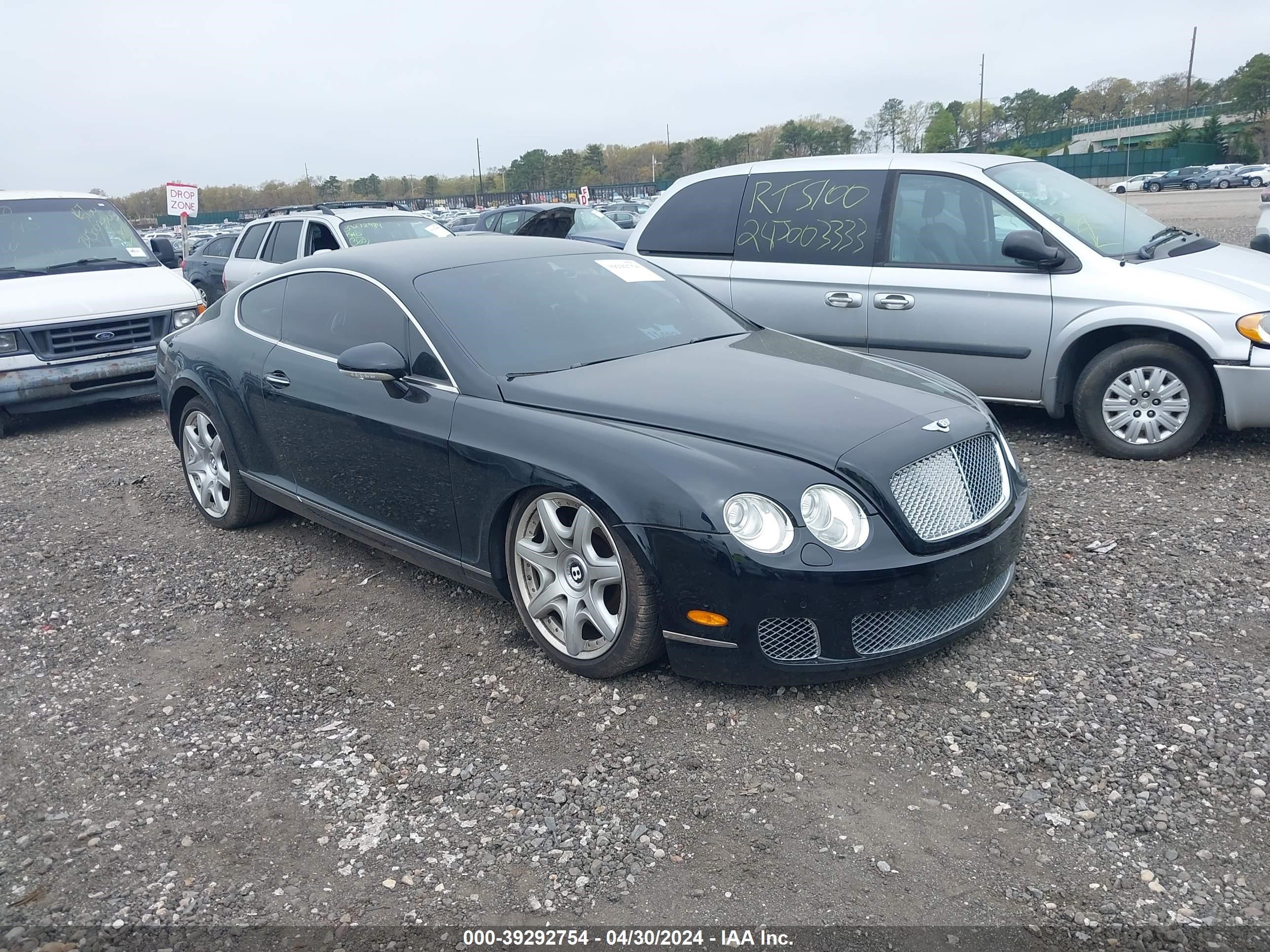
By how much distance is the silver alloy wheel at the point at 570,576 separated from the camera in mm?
3475

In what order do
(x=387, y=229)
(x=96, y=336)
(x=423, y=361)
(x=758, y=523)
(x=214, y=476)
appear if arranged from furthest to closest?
(x=387, y=229), (x=96, y=336), (x=214, y=476), (x=423, y=361), (x=758, y=523)

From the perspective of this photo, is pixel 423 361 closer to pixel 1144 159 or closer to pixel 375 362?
pixel 375 362

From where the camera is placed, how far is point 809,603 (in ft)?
10.4

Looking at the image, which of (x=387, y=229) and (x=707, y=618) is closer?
(x=707, y=618)

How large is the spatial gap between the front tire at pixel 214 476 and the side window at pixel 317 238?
18.5 ft

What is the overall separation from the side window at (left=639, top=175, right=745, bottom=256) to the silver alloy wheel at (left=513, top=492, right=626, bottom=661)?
392 centimetres

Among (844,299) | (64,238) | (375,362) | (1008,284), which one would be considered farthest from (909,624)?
(64,238)

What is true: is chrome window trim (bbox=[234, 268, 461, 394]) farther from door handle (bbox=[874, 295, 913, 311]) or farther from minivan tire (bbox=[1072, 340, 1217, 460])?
minivan tire (bbox=[1072, 340, 1217, 460])

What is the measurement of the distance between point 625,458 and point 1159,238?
15.1 ft

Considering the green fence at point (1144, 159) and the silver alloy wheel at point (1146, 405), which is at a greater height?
the green fence at point (1144, 159)

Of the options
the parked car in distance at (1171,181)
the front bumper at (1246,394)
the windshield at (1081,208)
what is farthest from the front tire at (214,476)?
the parked car in distance at (1171,181)

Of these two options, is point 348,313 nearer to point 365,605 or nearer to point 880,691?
point 365,605

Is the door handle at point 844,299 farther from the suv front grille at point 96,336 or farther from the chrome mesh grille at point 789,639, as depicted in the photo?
the suv front grille at point 96,336

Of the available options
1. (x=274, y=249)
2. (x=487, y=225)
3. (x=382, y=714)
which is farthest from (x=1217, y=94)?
(x=382, y=714)
